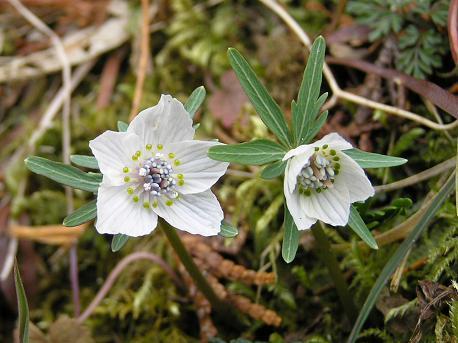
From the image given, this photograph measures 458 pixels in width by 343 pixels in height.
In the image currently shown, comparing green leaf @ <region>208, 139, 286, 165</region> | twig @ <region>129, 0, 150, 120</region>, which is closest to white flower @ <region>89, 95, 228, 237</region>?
green leaf @ <region>208, 139, 286, 165</region>

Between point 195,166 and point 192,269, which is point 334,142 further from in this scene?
point 192,269

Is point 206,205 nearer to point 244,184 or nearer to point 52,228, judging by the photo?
point 244,184

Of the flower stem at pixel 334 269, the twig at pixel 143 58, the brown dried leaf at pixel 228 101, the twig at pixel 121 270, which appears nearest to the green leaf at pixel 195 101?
the flower stem at pixel 334 269

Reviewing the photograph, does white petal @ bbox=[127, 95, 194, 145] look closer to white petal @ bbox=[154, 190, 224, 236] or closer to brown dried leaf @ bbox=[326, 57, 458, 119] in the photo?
white petal @ bbox=[154, 190, 224, 236]

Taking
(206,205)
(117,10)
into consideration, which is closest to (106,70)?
(117,10)

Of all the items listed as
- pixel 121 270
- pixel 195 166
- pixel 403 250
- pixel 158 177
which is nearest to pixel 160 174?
pixel 158 177

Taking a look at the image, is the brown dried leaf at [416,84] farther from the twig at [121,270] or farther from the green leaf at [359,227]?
the twig at [121,270]
